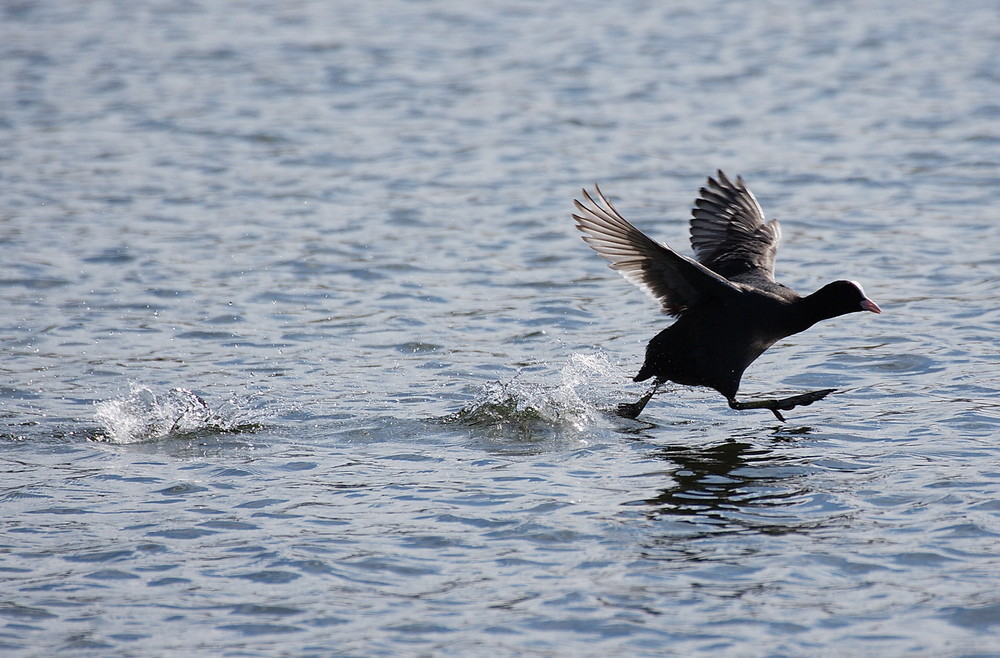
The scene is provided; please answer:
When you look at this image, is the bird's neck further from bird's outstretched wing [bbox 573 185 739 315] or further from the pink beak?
bird's outstretched wing [bbox 573 185 739 315]

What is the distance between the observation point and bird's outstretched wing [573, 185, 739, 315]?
5.92m

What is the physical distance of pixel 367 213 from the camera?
10.5 m

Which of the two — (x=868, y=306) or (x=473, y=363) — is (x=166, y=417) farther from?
(x=868, y=306)

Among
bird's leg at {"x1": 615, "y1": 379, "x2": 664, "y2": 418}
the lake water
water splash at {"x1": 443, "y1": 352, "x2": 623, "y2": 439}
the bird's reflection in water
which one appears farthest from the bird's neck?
water splash at {"x1": 443, "y1": 352, "x2": 623, "y2": 439}

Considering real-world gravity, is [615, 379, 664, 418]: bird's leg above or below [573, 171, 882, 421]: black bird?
below

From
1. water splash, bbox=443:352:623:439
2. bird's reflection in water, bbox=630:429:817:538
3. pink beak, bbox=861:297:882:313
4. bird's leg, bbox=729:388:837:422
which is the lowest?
bird's reflection in water, bbox=630:429:817:538

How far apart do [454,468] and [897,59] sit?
11420 mm

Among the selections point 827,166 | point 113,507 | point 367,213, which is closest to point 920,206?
point 827,166

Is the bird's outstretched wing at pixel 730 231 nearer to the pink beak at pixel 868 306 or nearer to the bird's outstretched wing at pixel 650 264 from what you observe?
the pink beak at pixel 868 306

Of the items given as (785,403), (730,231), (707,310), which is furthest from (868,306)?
(730,231)

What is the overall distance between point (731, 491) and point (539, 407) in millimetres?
1399

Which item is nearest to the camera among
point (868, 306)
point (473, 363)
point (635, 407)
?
point (868, 306)

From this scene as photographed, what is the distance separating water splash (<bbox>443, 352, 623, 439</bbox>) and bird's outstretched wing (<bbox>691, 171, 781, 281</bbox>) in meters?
0.94

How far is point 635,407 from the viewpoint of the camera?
6617 mm
